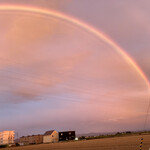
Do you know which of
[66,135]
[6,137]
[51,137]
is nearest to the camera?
[51,137]

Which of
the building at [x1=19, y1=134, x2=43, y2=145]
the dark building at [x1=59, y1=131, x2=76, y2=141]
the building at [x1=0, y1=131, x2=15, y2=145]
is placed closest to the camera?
the dark building at [x1=59, y1=131, x2=76, y2=141]

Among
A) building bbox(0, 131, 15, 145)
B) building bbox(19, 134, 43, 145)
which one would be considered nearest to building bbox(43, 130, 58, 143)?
building bbox(19, 134, 43, 145)

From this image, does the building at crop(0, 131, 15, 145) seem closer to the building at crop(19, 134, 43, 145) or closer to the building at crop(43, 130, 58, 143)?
the building at crop(19, 134, 43, 145)

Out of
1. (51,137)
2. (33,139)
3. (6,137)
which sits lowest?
(33,139)

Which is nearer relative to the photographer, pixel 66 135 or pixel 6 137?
pixel 66 135

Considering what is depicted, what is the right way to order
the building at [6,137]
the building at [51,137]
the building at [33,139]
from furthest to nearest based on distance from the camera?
the building at [33,139] < the building at [6,137] < the building at [51,137]

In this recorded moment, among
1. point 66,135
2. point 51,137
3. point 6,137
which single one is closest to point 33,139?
point 6,137

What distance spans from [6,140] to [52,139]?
33729 millimetres

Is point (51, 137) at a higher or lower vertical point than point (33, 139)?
higher

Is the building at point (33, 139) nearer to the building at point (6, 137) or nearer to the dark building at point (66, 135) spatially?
the building at point (6, 137)

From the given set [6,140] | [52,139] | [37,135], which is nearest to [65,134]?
[52,139]

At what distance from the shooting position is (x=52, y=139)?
394 feet

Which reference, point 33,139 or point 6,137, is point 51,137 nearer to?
point 33,139

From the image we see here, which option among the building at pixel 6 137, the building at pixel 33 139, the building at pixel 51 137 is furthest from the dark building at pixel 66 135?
the building at pixel 6 137
